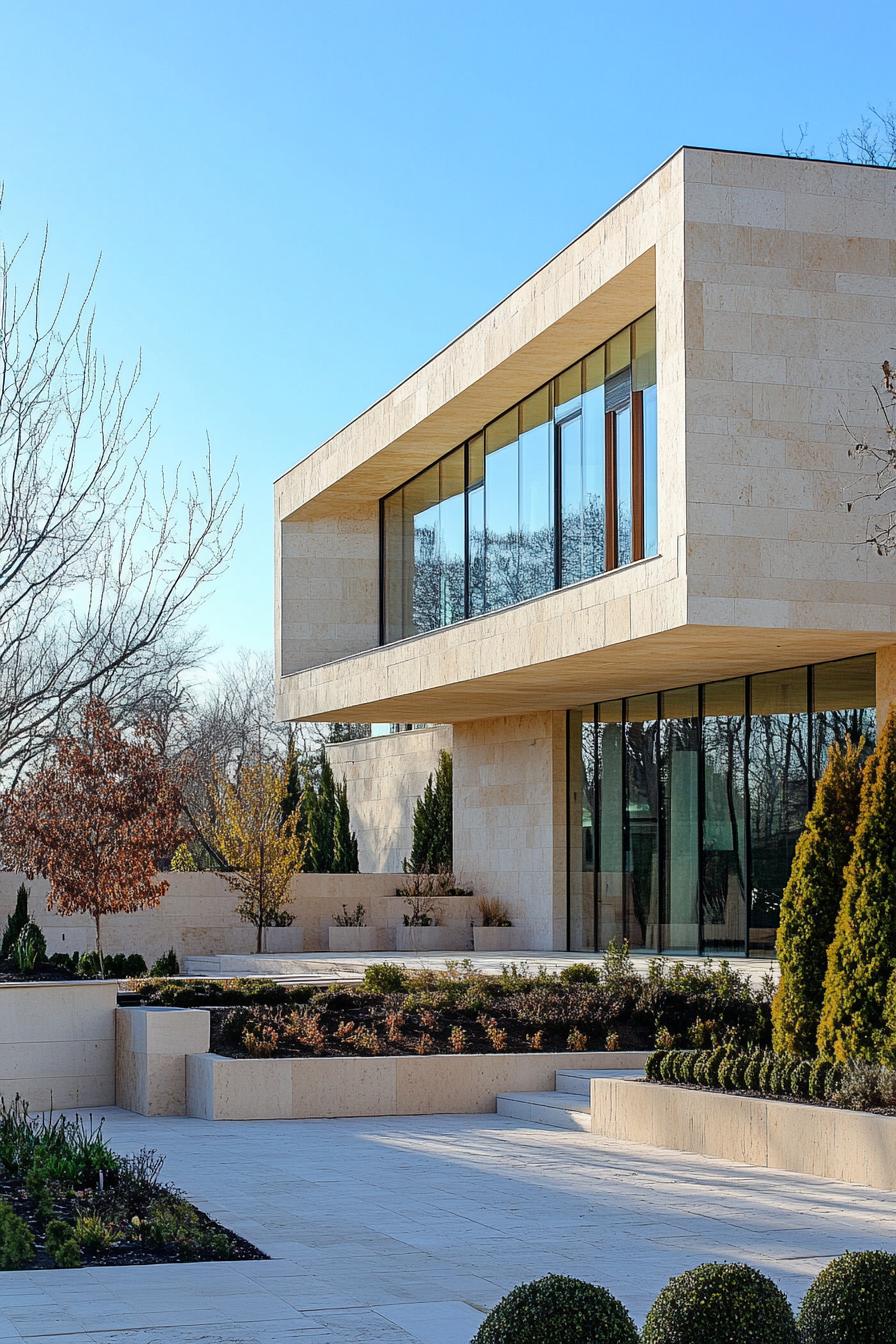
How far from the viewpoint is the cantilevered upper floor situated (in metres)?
18.6

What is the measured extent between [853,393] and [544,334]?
18.3 ft

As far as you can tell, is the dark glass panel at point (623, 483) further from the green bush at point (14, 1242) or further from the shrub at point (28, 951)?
the green bush at point (14, 1242)

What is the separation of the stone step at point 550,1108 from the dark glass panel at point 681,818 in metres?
9.48

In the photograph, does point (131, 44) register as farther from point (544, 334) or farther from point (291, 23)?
point (544, 334)

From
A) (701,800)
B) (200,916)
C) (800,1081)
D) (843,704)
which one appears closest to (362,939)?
(200,916)

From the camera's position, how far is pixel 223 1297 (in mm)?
7348


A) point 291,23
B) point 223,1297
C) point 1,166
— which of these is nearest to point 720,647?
point 291,23

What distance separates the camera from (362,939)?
3023 cm

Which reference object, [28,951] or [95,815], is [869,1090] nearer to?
[28,951]

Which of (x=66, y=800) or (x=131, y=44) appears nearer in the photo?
(x=131, y=44)

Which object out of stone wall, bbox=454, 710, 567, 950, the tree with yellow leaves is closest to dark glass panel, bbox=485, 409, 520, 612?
stone wall, bbox=454, 710, 567, 950

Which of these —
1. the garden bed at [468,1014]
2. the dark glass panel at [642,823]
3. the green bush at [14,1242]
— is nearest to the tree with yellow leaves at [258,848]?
the dark glass panel at [642,823]

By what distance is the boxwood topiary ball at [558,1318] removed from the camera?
5156 mm

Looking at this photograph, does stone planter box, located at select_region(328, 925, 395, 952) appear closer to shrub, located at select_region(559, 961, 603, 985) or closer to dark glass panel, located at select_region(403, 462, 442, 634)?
dark glass panel, located at select_region(403, 462, 442, 634)
